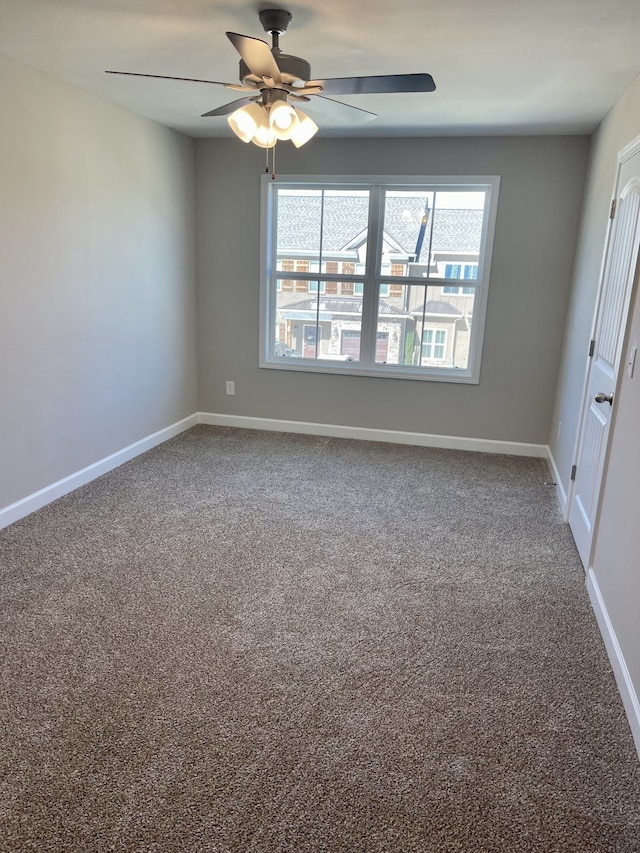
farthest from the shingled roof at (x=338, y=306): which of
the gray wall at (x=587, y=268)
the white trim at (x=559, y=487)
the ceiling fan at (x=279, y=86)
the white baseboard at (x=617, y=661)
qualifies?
the white baseboard at (x=617, y=661)

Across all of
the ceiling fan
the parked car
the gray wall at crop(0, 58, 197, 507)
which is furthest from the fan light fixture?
the parked car

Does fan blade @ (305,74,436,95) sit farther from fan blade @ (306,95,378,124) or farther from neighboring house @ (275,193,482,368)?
neighboring house @ (275,193,482,368)

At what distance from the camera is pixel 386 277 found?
4742mm

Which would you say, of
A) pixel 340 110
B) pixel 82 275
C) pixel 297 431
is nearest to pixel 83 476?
pixel 82 275

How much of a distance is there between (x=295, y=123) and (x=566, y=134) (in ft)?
8.81

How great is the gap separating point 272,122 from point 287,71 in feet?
0.70

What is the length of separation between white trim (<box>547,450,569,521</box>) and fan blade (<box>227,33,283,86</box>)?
9.27ft

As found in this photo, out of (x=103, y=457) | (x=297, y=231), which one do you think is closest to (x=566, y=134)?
(x=297, y=231)

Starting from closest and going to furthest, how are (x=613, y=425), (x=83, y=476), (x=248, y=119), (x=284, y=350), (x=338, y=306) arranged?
1. (x=248, y=119)
2. (x=613, y=425)
3. (x=83, y=476)
4. (x=338, y=306)
5. (x=284, y=350)

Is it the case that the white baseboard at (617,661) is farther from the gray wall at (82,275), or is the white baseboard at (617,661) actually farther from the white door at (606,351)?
the gray wall at (82,275)

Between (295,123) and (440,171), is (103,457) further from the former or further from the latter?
(440,171)

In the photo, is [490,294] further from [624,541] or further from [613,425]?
[624,541]

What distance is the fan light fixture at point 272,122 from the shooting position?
2.31 m

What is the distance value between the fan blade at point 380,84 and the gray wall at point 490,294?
2.39m
